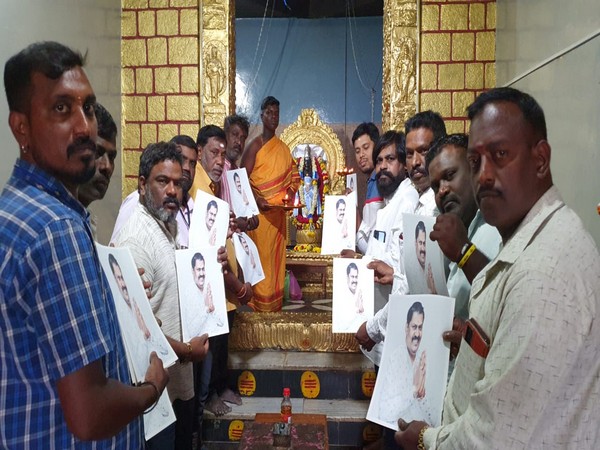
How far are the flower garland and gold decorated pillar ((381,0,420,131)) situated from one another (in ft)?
8.00

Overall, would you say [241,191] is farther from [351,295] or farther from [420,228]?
[420,228]

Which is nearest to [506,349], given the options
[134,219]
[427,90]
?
[134,219]

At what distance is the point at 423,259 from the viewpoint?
83.7 inches

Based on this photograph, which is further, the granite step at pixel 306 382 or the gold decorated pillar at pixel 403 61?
the gold decorated pillar at pixel 403 61

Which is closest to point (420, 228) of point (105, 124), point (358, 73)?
point (105, 124)

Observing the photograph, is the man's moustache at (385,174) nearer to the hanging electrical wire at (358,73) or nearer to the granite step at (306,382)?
the granite step at (306,382)

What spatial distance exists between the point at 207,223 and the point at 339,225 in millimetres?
1329

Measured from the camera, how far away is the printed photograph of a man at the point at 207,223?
300cm

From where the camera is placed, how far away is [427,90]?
16.6 feet

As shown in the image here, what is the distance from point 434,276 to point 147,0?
4.33 metres

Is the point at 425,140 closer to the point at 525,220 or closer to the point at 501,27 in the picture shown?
the point at 525,220

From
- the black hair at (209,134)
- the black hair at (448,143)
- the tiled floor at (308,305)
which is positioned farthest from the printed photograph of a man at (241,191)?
the black hair at (448,143)

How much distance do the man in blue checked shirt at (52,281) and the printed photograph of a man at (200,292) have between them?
1413mm

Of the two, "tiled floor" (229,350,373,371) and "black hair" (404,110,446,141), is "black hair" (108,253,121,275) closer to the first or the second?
"black hair" (404,110,446,141)
